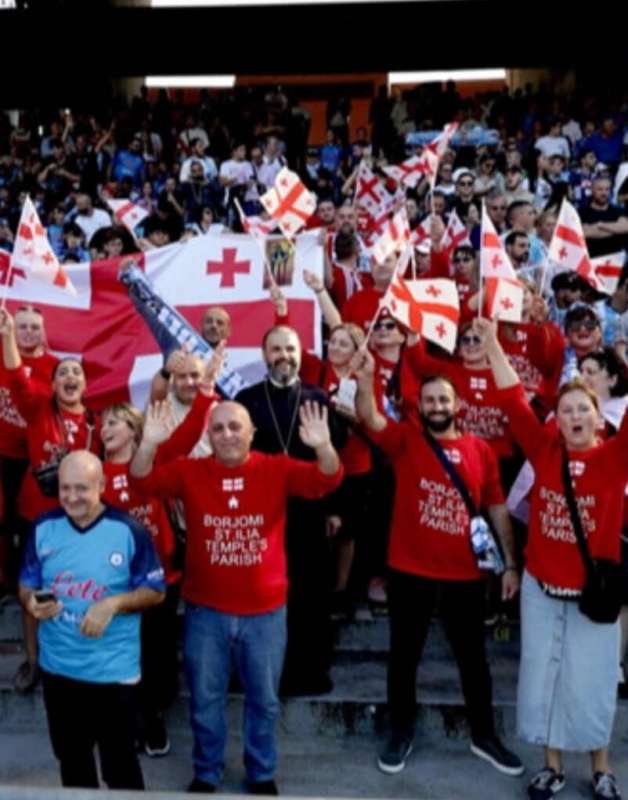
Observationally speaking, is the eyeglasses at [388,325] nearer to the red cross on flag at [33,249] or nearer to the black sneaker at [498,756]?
the red cross on flag at [33,249]

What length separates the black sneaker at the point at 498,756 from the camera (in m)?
5.32

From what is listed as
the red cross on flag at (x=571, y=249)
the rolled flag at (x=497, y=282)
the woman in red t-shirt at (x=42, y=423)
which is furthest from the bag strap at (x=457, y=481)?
the red cross on flag at (x=571, y=249)

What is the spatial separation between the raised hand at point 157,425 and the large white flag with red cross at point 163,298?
2914mm

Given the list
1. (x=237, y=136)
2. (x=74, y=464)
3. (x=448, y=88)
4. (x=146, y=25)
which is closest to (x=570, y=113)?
(x=448, y=88)

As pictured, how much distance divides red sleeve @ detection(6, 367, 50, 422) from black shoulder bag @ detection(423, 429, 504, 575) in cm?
199

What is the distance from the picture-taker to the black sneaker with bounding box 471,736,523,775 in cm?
532

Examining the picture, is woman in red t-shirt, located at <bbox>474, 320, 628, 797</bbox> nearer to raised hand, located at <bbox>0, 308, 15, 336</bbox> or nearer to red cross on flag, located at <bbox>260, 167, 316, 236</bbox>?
raised hand, located at <bbox>0, 308, 15, 336</bbox>

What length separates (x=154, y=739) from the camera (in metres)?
5.51

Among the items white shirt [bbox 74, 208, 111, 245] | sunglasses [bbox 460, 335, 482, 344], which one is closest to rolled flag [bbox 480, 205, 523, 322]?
sunglasses [bbox 460, 335, 482, 344]

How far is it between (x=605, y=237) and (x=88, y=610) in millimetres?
6964

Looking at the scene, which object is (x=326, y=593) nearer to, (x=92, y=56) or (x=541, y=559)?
(x=541, y=559)

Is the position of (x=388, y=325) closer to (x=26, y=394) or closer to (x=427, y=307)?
(x=427, y=307)

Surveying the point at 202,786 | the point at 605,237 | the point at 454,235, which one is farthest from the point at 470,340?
the point at 605,237

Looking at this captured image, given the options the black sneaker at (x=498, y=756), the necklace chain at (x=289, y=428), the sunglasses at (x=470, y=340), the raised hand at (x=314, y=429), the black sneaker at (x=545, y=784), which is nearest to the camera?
the raised hand at (x=314, y=429)
